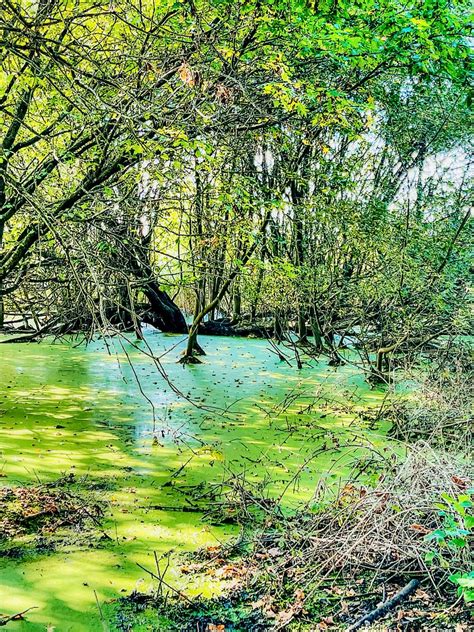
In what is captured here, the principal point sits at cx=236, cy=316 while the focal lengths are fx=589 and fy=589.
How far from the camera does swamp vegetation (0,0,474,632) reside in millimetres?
2402

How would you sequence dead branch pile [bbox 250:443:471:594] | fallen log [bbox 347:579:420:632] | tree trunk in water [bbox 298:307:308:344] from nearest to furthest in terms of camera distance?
fallen log [bbox 347:579:420:632]
dead branch pile [bbox 250:443:471:594]
tree trunk in water [bbox 298:307:308:344]

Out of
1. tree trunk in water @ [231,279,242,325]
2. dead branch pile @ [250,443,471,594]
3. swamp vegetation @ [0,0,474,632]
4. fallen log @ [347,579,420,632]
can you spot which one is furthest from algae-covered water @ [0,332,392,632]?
tree trunk in water @ [231,279,242,325]

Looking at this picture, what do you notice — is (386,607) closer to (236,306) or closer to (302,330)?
(302,330)

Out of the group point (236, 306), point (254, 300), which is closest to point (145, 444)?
point (254, 300)

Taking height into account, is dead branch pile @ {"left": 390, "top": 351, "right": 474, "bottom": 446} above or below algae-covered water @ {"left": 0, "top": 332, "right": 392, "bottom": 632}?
above

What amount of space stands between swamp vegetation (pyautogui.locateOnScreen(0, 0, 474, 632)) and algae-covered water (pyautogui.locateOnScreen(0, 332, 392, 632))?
2 cm

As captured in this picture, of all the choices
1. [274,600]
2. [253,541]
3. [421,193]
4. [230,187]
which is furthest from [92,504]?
[421,193]

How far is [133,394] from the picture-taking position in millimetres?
5898

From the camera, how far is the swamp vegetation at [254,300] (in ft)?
7.88

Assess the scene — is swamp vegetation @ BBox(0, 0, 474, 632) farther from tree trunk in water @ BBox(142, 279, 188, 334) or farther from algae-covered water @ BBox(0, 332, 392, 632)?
tree trunk in water @ BBox(142, 279, 188, 334)

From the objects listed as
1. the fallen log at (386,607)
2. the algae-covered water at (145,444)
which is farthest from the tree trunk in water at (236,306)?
the fallen log at (386,607)

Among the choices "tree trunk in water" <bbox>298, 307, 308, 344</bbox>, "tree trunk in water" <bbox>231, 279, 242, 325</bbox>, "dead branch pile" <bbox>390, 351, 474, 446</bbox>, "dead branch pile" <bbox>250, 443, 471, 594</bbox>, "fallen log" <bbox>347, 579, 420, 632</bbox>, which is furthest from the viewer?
"tree trunk in water" <bbox>231, 279, 242, 325</bbox>

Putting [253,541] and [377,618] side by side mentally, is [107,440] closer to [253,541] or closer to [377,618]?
[253,541]

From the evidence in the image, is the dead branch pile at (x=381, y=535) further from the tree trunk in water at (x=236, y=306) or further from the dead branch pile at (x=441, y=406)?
the tree trunk in water at (x=236, y=306)
